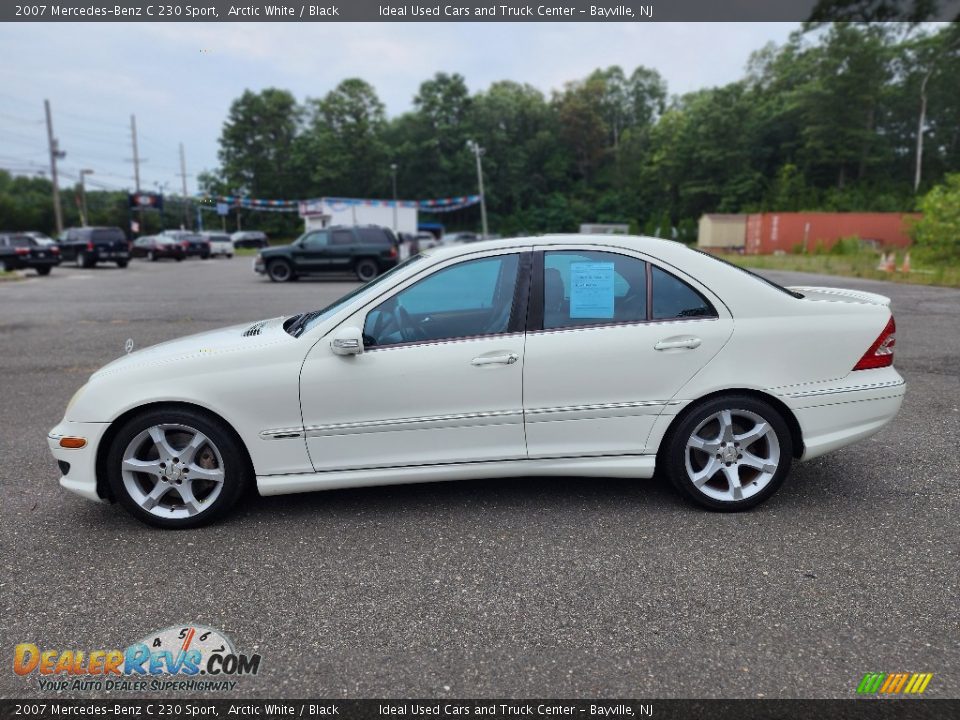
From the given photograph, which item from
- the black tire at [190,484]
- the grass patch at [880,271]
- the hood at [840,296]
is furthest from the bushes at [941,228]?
the black tire at [190,484]

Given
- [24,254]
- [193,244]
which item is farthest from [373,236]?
[193,244]

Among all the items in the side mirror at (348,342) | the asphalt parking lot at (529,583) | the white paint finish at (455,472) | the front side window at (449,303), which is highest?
the front side window at (449,303)

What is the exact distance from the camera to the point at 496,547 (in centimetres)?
339

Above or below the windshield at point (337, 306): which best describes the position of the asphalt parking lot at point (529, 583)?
below

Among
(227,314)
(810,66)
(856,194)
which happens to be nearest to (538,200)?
(810,66)

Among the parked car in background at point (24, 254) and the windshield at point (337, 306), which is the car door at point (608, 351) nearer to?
the windshield at point (337, 306)

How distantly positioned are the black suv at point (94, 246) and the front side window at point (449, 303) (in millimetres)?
30238

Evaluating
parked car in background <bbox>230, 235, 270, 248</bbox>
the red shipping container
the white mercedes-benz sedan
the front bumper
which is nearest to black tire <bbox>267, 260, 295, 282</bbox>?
the white mercedes-benz sedan

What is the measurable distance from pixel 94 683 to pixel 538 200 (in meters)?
89.9

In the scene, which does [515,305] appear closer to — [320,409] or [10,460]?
[320,409]

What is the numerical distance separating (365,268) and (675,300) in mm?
19164

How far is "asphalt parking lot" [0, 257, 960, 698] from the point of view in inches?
96.7

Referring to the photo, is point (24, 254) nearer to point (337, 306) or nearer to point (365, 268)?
point (365, 268)

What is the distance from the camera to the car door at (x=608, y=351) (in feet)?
11.9
